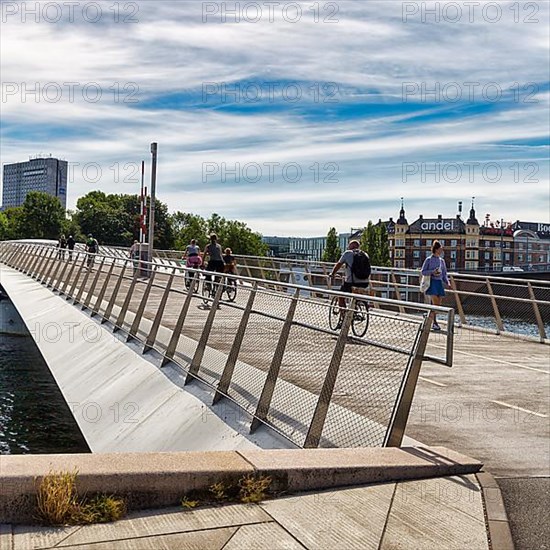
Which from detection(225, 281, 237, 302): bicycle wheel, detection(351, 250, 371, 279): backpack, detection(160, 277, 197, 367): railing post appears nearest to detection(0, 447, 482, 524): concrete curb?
detection(225, 281, 237, 302): bicycle wheel

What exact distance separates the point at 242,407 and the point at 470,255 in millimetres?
156312

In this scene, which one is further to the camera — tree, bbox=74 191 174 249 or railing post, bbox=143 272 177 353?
tree, bbox=74 191 174 249

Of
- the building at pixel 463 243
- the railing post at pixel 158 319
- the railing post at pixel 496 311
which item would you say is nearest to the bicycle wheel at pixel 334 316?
the railing post at pixel 158 319

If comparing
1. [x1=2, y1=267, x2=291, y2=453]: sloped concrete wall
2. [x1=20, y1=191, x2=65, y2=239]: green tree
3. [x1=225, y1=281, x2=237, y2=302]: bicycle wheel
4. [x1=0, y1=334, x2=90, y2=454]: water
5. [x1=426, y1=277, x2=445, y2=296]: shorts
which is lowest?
[x1=0, y1=334, x2=90, y2=454]: water

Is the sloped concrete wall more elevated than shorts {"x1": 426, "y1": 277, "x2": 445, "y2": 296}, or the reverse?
shorts {"x1": 426, "y1": 277, "x2": 445, "y2": 296}

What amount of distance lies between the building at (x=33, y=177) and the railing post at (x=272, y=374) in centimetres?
14948

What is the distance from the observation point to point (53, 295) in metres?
26.9

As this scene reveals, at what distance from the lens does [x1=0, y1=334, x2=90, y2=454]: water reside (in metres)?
19.7

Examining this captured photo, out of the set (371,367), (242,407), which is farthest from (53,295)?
(371,367)

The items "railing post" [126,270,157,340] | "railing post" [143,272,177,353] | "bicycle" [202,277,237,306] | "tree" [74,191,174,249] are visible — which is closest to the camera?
"bicycle" [202,277,237,306]

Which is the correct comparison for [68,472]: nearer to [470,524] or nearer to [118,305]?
[470,524]

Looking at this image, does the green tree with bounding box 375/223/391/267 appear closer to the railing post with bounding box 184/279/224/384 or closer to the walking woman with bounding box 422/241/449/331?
the walking woman with bounding box 422/241/449/331

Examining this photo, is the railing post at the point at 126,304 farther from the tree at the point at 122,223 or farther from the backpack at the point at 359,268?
the tree at the point at 122,223

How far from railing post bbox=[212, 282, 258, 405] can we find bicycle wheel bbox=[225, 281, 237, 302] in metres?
0.54
